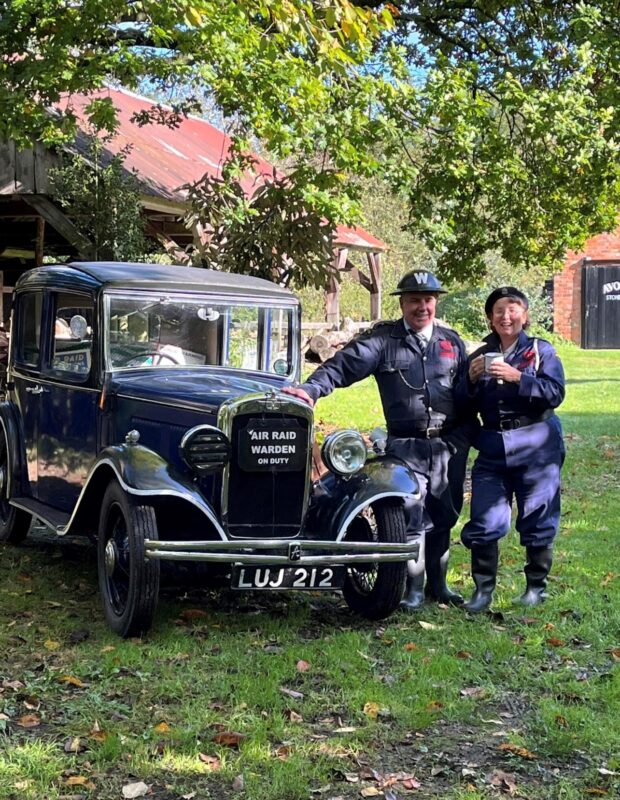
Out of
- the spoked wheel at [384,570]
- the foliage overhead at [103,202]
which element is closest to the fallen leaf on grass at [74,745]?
the spoked wheel at [384,570]

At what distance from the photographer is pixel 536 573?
6.04m

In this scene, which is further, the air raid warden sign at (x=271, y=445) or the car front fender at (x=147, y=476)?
the air raid warden sign at (x=271, y=445)

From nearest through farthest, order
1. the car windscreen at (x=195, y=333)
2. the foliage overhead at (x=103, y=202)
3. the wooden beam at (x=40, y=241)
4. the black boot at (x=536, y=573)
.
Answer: the black boot at (x=536, y=573) → the car windscreen at (x=195, y=333) → the foliage overhead at (x=103, y=202) → the wooden beam at (x=40, y=241)

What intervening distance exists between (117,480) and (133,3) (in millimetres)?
6781

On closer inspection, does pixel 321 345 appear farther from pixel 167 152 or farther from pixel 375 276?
pixel 167 152

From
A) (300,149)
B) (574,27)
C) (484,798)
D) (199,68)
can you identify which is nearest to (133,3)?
(199,68)

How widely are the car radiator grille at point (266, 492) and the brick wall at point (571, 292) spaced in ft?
93.7

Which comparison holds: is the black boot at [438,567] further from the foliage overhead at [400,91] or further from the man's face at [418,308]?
the foliage overhead at [400,91]

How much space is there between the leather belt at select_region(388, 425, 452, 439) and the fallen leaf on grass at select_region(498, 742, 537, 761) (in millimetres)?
2213

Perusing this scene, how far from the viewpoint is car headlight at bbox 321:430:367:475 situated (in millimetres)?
5656

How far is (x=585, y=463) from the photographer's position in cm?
1132

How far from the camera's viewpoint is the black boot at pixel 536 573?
595 cm

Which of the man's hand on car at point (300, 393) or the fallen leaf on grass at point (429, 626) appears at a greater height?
the man's hand on car at point (300, 393)

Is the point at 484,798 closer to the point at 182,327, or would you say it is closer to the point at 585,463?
the point at 182,327
